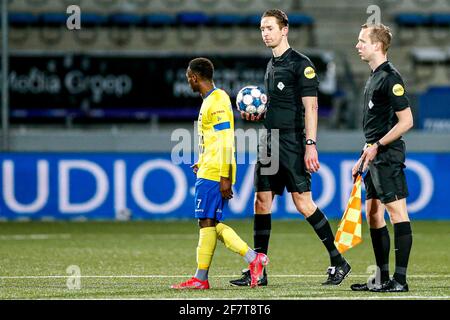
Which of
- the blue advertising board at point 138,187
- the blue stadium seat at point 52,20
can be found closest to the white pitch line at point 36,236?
the blue advertising board at point 138,187

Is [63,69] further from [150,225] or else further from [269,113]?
[269,113]

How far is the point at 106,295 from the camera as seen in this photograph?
309 inches

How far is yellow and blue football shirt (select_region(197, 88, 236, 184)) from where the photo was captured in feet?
26.9

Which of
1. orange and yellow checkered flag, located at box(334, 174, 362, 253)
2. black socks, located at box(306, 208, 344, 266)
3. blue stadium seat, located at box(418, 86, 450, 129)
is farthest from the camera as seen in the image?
blue stadium seat, located at box(418, 86, 450, 129)

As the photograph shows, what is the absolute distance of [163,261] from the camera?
1096cm

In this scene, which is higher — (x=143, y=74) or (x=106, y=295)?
(x=143, y=74)

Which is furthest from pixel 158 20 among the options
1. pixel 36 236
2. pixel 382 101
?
pixel 382 101

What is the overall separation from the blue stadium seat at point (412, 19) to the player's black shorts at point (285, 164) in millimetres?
15943

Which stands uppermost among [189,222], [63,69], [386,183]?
[63,69]

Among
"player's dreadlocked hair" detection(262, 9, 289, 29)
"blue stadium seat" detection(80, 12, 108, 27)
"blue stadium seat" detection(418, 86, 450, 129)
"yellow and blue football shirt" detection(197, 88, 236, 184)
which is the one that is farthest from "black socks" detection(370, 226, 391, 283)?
"blue stadium seat" detection(80, 12, 108, 27)

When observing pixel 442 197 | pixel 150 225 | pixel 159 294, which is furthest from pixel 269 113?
pixel 442 197

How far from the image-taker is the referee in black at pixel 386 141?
8.11m

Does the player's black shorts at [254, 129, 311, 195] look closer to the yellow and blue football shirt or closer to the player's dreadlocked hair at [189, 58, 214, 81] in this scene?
the yellow and blue football shirt
